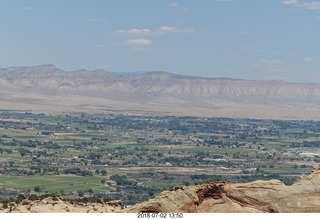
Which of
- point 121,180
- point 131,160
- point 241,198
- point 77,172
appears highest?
point 241,198

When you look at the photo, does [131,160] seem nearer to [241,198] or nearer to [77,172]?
[77,172]

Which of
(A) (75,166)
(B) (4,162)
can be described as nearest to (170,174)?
(A) (75,166)

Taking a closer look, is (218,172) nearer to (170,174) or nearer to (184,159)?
(170,174)

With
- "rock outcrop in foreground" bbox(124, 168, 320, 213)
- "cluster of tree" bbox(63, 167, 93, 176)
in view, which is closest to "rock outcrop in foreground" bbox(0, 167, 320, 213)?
"rock outcrop in foreground" bbox(124, 168, 320, 213)

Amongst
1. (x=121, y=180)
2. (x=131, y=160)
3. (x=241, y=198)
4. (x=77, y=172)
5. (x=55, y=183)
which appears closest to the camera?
(x=241, y=198)

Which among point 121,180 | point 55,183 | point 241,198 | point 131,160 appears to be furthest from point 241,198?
point 131,160
